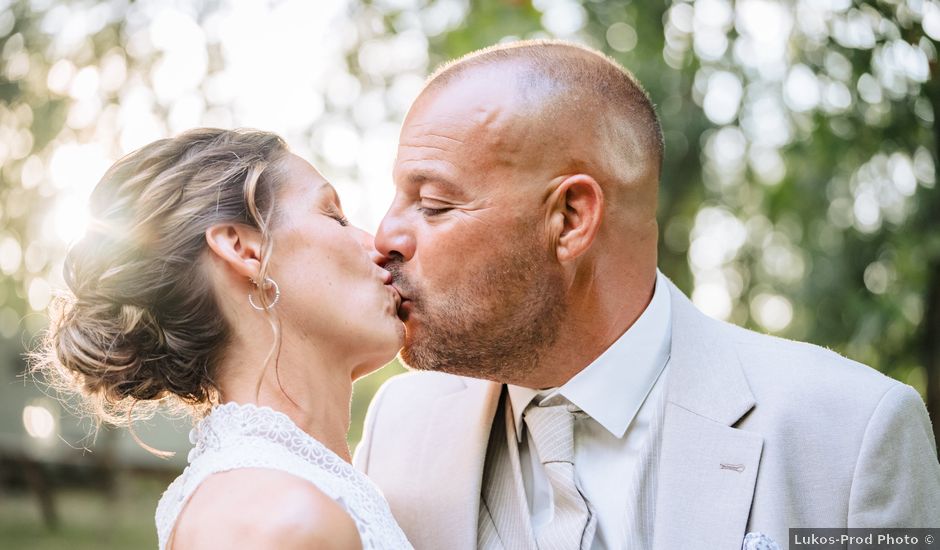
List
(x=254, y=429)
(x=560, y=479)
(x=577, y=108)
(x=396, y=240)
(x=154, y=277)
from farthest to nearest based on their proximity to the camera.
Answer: (x=577, y=108)
(x=396, y=240)
(x=560, y=479)
(x=154, y=277)
(x=254, y=429)

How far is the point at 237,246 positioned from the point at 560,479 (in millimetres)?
1178

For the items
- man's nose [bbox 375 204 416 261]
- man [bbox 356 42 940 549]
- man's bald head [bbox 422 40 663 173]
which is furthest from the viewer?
man's bald head [bbox 422 40 663 173]

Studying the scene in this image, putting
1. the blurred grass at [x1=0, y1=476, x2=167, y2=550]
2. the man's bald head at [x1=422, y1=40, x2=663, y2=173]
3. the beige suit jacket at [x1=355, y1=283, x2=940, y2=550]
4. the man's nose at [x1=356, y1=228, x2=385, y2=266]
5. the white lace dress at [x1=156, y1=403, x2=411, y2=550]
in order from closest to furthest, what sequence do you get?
1. the white lace dress at [x1=156, y1=403, x2=411, y2=550]
2. the beige suit jacket at [x1=355, y1=283, x2=940, y2=550]
3. the man's nose at [x1=356, y1=228, x2=385, y2=266]
4. the man's bald head at [x1=422, y1=40, x2=663, y2=173]
5. the blurred grass at [x1=0, y1=476, x2=167, y2=550]

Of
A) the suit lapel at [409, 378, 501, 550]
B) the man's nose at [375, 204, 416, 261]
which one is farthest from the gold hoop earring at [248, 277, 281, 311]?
the suit lapel at [409, 378, 501, 550]

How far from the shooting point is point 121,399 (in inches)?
110

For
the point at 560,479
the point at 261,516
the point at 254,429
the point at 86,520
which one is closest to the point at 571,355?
the point at 560,479

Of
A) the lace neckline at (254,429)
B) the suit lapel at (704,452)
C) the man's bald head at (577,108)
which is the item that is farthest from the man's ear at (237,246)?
the suit lapel at (704,452)

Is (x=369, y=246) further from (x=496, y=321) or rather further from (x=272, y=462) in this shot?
(x=272, y=462)

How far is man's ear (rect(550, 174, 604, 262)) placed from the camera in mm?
3037

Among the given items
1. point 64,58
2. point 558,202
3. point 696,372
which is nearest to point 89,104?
point 64,58

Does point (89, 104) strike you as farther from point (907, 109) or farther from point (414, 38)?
point (907, 109)

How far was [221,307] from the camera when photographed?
267 centimetres

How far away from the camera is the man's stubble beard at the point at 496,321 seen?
9.78 ft

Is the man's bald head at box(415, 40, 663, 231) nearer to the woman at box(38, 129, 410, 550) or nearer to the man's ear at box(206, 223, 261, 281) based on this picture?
the woman at box(38, 129, 410, 550)
